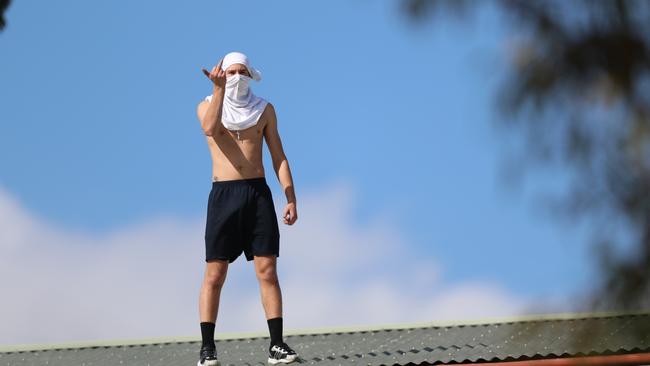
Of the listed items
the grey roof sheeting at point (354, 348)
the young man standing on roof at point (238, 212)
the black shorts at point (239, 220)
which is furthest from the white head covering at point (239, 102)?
the grey roof sheeting at point (354, 348)

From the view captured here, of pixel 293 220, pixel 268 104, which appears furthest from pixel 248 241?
pixel 268 104

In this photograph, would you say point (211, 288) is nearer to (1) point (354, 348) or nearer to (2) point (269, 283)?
(2) point (269, 283)

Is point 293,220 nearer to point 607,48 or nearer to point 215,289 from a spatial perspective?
point 215,289

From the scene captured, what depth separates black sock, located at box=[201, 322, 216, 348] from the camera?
7.96 metres

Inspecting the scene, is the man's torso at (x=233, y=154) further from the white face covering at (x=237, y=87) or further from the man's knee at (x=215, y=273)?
the man's knee at (x=215, y=273)

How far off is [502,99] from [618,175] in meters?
0.46

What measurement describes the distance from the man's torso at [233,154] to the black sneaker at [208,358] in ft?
3.90

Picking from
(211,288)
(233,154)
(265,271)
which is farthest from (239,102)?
(211,288)

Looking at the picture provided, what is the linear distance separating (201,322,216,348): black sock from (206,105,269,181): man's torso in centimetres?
102

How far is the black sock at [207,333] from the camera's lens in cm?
796

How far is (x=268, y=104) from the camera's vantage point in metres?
8.21

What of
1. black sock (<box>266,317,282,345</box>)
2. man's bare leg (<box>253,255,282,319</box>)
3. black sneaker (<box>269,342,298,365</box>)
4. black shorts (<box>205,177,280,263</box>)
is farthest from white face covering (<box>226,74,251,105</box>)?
black sneaker (<box>269,342,298,365</box>)

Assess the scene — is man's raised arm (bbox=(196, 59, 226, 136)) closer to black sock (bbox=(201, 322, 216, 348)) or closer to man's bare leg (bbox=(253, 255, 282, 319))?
man's bare leg (bbox=(253, 255, 282, 319))

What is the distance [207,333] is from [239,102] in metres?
1.63
